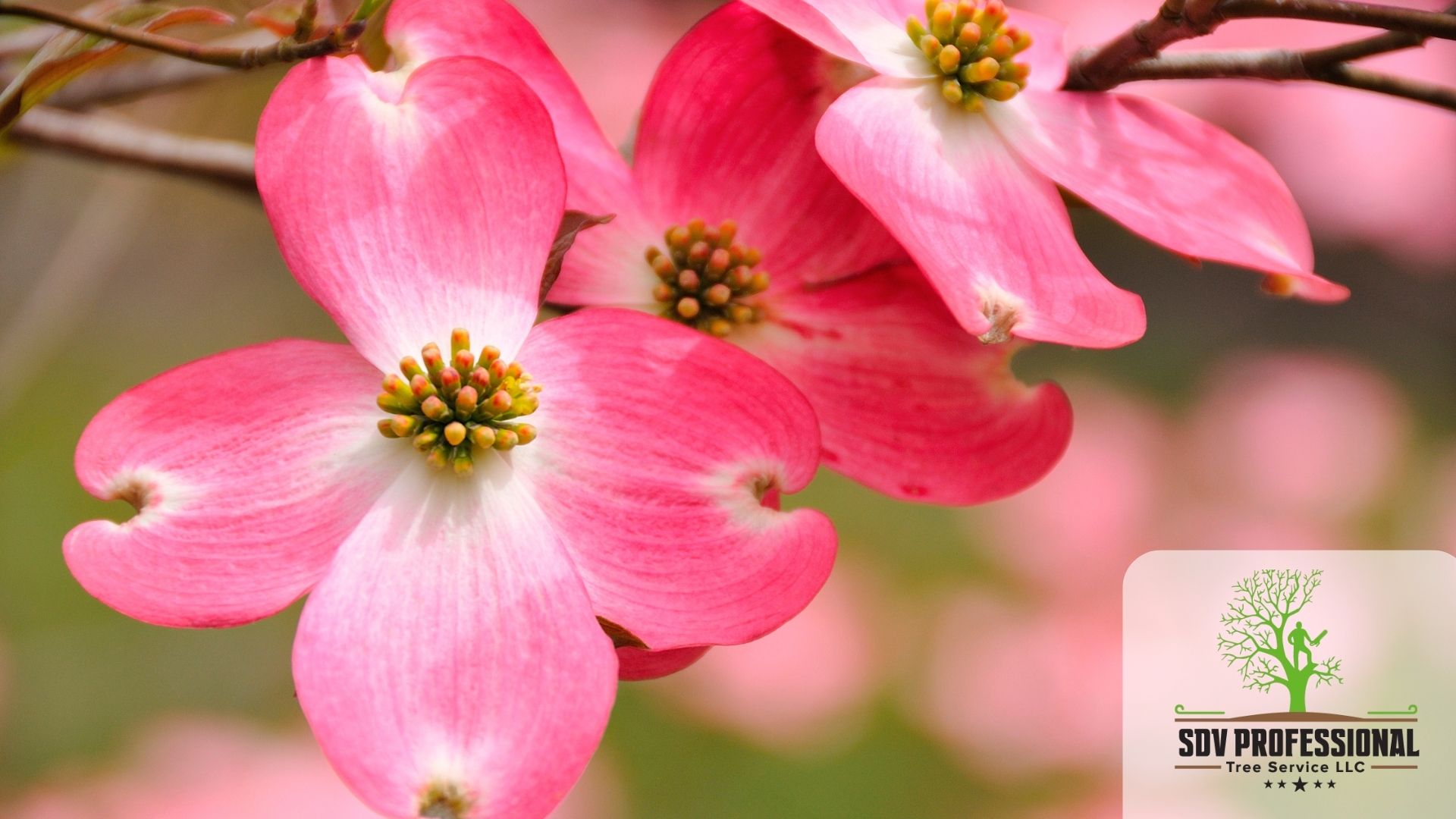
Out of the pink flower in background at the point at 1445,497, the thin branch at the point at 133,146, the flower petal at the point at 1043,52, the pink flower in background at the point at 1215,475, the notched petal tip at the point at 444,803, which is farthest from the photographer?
the pink flower in background at the point at 1445,497

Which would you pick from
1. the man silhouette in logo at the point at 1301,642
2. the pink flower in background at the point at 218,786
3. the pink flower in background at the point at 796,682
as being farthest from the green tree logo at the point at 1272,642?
the pink flower in background at the point at 218,786

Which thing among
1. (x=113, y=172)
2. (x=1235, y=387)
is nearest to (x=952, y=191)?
(x=1235, y=387)

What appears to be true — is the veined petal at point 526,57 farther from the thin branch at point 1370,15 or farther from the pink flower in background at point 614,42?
the pink flower in background at point 614,42

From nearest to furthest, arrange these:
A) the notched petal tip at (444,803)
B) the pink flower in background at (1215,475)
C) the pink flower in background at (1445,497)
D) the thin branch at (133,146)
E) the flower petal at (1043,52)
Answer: the notched petal tip at (444,803) < the flower petal at (1043,52) < the thin branch at (133,146) < the pink flower in background at (1215,475) < the pink flower in background at (1445,497)

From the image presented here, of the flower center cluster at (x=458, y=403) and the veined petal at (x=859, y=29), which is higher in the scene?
the veined petal at (x=859, y=29)

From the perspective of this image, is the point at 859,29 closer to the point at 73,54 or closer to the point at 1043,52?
the point at 1043,52

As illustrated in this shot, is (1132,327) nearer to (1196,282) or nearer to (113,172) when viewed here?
(1196,282)

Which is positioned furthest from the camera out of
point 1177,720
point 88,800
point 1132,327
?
point 88,800
